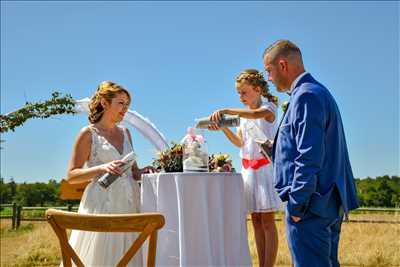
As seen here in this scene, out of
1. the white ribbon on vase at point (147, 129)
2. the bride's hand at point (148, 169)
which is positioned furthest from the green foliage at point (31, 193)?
the bride's hand at point (148, 169)

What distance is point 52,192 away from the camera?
27000 millimetres

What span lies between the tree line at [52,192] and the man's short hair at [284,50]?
11070 mm

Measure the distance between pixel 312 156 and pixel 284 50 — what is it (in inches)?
25.8

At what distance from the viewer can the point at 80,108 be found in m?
Result: 7.27

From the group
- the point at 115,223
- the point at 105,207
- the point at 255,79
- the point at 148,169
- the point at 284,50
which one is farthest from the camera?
the point at 255,79

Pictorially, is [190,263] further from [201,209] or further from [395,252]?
[395,252]

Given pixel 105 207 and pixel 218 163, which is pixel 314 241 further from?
pixel 105 207

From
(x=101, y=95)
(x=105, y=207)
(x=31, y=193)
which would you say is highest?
(x=31, y=193)

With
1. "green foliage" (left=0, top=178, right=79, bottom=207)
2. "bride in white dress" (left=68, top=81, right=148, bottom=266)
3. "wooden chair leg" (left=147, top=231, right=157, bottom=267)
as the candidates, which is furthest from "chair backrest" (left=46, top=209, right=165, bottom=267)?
"green foliage" (left=0, top=178, right=79, bottom=207)

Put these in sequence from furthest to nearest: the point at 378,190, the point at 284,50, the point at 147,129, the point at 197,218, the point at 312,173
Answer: the point at 378,190
the point at 147,129
the point at 197,218
the point at 284,50
the point at 312,173

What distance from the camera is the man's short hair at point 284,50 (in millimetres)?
2735

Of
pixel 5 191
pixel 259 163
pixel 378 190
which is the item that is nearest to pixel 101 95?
pixel 259 163

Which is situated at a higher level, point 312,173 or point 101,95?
point 101,95

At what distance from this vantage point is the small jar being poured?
11.5 ft
